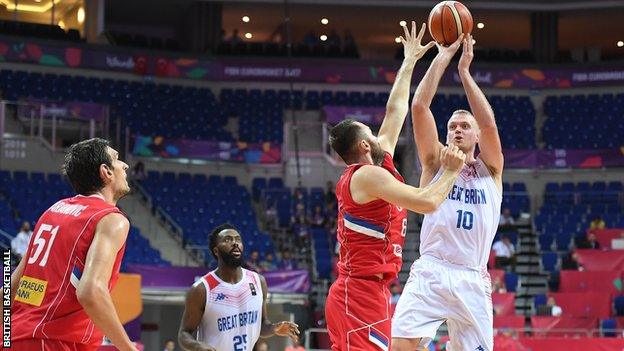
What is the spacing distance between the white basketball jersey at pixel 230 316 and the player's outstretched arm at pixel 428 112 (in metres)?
1.75

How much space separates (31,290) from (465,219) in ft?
10.6

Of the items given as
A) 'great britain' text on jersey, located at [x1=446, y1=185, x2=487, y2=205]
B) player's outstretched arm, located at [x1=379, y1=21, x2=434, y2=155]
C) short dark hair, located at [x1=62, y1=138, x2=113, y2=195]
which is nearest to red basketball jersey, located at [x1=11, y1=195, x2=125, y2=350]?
short dark hair, located at [x1=62, y1=138, x2=113, y2=195]

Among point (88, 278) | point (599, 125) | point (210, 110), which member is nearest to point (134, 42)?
point (210, 110)

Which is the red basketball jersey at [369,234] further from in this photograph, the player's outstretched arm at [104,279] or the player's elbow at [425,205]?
the player's outstretched arm at [104,279]

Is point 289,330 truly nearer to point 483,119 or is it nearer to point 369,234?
point 369,234

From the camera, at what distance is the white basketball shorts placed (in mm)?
6754

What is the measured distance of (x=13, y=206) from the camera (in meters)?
22.8

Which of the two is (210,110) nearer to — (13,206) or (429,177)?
(13,206)

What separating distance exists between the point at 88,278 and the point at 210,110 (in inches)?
1002

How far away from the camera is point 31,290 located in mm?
4754

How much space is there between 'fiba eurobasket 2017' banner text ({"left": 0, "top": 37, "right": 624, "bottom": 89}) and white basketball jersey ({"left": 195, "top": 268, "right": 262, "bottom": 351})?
72.9ft

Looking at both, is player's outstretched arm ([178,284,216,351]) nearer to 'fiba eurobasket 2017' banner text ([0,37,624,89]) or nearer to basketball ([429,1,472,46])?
basketball ([429,1,472,46])

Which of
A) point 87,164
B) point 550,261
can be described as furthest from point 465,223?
point 550,261

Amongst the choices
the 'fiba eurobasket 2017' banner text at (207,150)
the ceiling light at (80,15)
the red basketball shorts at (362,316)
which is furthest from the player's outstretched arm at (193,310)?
the ceiling light at (80,15)
